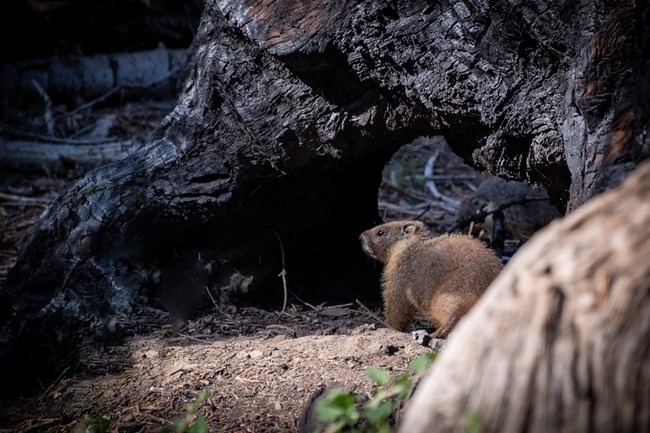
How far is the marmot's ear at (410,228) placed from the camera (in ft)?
18.8

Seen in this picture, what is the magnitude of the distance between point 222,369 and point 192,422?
0.64 metres

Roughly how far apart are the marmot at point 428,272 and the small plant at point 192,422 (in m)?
1.59

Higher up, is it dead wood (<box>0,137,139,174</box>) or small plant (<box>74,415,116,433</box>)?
dead wood (<box>0,137,139,174</box>)

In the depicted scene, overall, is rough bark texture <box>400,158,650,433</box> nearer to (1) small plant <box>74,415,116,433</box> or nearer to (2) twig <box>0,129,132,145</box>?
(1) small plant <box>74,415,116,433</box>

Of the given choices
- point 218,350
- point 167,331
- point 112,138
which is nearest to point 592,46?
point 218,350

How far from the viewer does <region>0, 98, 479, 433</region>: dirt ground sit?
12.7 feet

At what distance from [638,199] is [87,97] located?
31.4 feet

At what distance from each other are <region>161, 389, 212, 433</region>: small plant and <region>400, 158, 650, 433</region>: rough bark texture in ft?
3.87

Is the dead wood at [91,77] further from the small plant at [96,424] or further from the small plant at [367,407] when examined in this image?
the small plant at [367,407]

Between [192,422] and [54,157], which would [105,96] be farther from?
[192,422]

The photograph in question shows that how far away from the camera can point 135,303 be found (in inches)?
208

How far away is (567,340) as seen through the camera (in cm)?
186

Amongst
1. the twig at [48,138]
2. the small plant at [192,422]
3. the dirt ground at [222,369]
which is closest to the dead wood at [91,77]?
the twig at [48,138]

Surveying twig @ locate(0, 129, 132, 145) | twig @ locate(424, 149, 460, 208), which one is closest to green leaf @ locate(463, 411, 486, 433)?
twig @ locate(424, 149, 460, 208)
